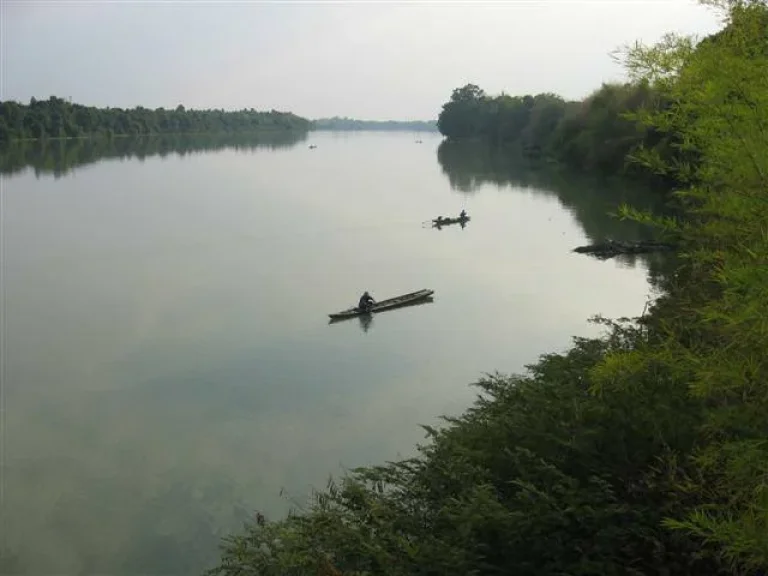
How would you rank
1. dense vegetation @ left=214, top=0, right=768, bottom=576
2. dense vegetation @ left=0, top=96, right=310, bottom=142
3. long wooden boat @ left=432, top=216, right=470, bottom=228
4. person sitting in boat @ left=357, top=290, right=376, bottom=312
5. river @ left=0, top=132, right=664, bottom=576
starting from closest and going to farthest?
dense vegetation @ left=214, top=0, right=768, bottom=576
river @ left=0, top=132, right=664, bottom=576
person sitting in boat @ left=357, top=290, right=376, bottom=312
long wooden boat @ left=432, top=216, right=470, bottom=228
dense vegetation @ left=0, top=96, right=310, bottom=142

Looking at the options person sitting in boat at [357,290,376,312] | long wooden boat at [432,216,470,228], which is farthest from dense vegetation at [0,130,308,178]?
person sitting in boat at [357,290,376,312]

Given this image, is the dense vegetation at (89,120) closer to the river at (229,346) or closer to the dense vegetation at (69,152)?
the dense vegetation at (69,152)

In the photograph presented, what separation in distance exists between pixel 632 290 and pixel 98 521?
20.4m

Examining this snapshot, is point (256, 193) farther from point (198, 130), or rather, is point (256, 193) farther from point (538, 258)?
point (198, 130)

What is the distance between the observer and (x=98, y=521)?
11547mm

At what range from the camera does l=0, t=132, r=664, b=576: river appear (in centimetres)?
1209

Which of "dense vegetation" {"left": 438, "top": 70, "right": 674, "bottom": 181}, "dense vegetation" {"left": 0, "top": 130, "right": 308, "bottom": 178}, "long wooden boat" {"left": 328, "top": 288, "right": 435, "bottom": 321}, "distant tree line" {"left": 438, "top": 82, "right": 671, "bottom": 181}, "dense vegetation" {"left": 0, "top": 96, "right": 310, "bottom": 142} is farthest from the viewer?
"dense vegetation" {"left": 0, "top": 96, "right": 310, "bottom": 142}

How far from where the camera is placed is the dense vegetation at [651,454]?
559 cm

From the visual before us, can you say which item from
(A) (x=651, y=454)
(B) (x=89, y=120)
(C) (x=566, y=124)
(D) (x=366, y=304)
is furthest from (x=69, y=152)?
(A) (x=651, y=454)

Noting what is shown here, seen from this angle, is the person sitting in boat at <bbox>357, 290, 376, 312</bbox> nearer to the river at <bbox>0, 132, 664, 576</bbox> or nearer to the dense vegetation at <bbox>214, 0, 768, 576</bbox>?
the river at <bbox>0, 132, 664, 576</bbox>

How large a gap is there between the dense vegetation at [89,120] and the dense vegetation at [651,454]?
360 feet

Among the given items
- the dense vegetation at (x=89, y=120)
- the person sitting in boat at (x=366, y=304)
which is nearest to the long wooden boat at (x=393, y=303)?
the person sitting in boat at (x=366, y=304)

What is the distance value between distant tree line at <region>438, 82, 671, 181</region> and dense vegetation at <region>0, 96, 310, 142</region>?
62693mm

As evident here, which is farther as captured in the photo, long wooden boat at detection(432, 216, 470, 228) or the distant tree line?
the distant tree line
